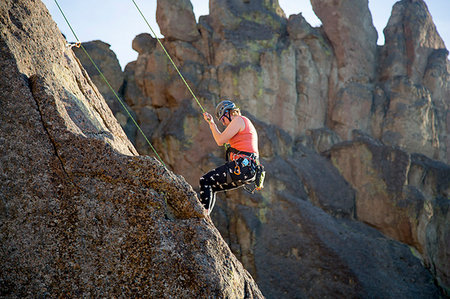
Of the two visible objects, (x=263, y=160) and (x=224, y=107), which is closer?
(x=224, y=107)

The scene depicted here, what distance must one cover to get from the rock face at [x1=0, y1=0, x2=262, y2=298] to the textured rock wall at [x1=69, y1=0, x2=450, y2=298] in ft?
40.3

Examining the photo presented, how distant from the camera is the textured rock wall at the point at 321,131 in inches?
705

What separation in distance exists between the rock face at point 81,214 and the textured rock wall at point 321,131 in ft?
40.3

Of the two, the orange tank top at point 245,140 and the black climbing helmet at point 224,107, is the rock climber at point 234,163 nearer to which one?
the orange tank top at point 245,140

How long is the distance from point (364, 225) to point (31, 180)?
62.1 ft

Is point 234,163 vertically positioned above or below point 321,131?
above

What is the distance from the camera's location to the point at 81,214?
5.25m

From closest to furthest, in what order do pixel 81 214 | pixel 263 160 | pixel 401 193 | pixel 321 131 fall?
pixel 81 214 → pixel 263 160 → pixel 401 193 → pixel 321 131

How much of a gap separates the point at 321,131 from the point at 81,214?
73.3ft

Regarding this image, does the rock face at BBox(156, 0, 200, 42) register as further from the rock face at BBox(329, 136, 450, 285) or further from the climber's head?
the climber's head

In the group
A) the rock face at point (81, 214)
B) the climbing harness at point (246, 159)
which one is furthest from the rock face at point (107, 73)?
the rock face at point (81, 214)

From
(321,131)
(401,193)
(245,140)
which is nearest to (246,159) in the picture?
(245,140)

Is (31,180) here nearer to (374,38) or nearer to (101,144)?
(101,144)

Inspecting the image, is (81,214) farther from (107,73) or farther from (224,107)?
(107,73)
